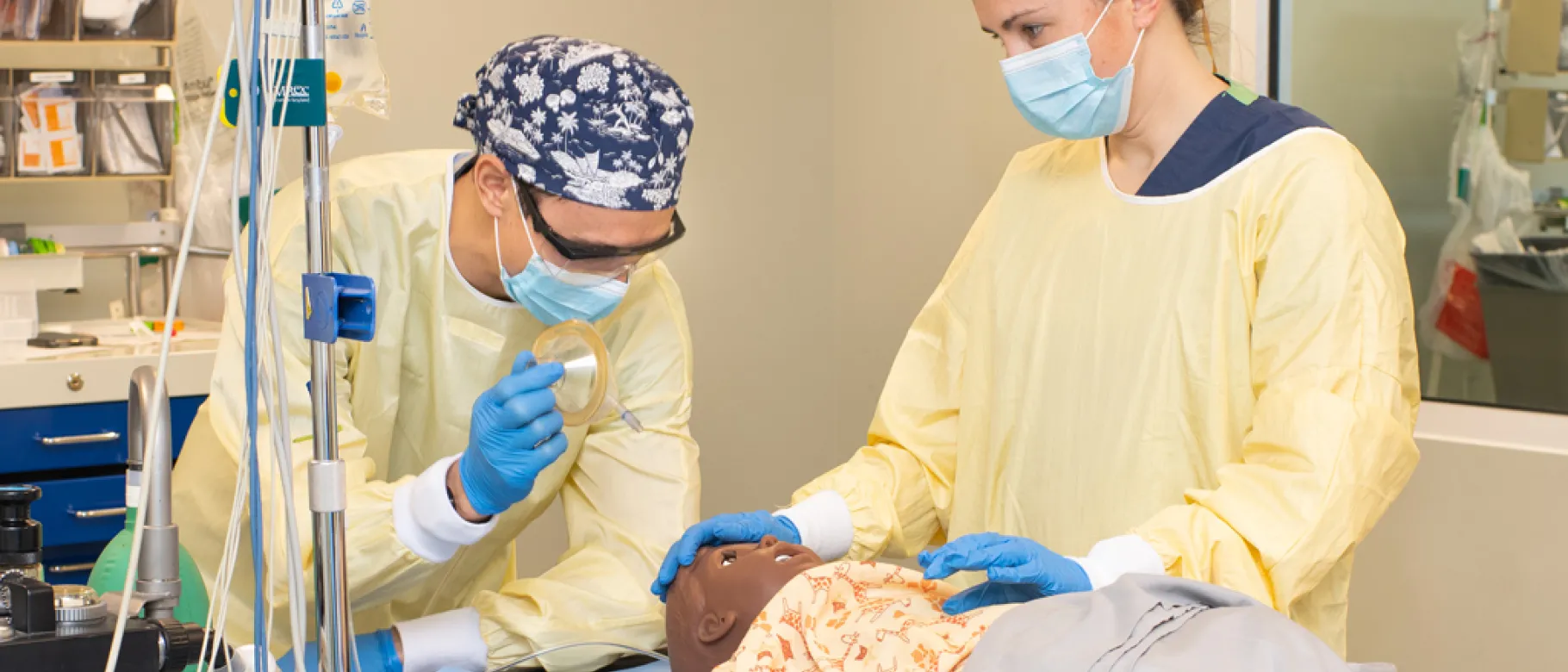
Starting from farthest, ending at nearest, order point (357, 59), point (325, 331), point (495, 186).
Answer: point (357, 59)
point (495, 186)
point (325, 331)

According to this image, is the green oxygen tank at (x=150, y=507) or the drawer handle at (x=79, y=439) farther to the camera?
the drawer handle at (x=79, y=439)

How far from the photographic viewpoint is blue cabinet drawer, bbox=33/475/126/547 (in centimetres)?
269

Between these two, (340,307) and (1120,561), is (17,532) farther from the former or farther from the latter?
(1120,561)

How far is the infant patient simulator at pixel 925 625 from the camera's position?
1064 millimetres

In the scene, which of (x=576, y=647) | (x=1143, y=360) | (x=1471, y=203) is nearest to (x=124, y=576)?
(x=576, y=647)

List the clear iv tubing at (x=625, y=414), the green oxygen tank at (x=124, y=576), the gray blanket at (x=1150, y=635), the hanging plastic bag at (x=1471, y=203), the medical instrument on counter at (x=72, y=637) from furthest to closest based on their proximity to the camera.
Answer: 1. the hanging plastic bag at (x=1471, y=203)
2. the clear iv tubing at (x=625, y=414)
3. the green oxygen tank at (x=124, y=576)
4. the gray blanket at (x=1150, y=635)
5. the medical instrument on counter at (x=72, y=637)

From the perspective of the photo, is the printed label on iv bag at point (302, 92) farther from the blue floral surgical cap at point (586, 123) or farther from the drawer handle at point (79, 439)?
the drawer handle at point (79, 439)

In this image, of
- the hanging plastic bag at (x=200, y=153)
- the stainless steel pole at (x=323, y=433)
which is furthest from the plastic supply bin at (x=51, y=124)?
the stainless steel pole at (x=323, y=433)

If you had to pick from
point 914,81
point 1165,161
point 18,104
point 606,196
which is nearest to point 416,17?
point 18,104

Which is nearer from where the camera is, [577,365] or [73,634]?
[73,634]

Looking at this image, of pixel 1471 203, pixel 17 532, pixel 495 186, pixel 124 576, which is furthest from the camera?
pixel 1471 203

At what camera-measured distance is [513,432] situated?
141 centimetres

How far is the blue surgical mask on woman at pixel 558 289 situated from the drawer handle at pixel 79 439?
1.46 m

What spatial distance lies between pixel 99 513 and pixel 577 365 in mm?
1750
